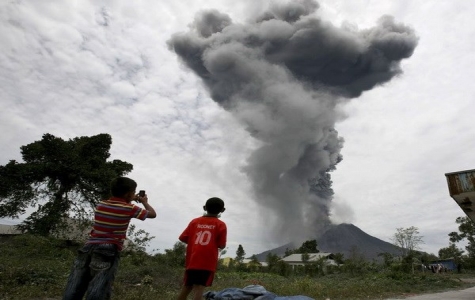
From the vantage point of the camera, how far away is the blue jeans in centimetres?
269

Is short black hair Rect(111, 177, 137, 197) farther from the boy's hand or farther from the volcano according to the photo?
the volcano

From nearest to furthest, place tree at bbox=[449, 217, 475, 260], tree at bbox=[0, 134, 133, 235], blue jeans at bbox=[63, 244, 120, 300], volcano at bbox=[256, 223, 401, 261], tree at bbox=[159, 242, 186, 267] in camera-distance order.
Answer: blue jeans at bbox=[63, 244, 120, 300] → tree at bbox=[159, 242, 186, 267] → tree at bbox=[0, 134, 133, 235] → tree at bbox=[449, 217, 475, 260] → volcano at bbox=[256, 223, 401, 261]

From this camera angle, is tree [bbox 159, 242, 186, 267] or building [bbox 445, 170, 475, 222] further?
tree [bbox 159, 242, 186, 267]

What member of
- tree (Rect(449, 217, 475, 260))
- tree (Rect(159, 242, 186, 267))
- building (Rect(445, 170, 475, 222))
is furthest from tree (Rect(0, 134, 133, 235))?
tree (Rect(449, 217, 475, 260))

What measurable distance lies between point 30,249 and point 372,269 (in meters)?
25.6

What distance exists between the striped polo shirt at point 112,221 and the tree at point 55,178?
83.8 ft

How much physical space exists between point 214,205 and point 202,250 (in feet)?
1.73

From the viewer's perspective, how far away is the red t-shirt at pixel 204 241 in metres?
3.50

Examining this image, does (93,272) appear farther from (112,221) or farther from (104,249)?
(112,221)

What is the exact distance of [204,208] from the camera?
3.86 m

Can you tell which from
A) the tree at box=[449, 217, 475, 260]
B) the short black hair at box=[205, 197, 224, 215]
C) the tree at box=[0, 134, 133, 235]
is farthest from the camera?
the tree at box=[449, 217, 475, 260]

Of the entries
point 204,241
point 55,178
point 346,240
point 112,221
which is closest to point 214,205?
point 204,241

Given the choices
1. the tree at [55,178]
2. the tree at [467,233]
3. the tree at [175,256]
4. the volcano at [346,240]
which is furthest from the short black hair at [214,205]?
the volcano at [346,240]

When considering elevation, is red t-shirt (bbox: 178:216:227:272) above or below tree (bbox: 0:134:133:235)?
below
